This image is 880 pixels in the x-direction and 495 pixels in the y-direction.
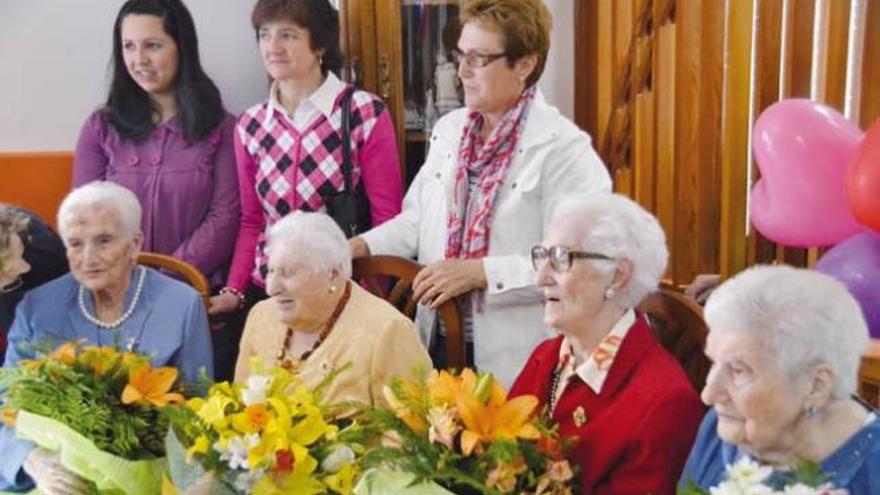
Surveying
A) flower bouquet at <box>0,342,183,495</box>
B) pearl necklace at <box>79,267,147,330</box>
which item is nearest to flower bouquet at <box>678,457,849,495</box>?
flower bouquet at <box>0,342,183,495</box>

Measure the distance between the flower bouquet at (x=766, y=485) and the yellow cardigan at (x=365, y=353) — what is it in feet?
2.57

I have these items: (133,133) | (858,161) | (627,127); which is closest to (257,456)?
(858,161)

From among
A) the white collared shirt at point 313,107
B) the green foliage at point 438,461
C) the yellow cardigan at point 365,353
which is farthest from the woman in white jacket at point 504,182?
the green foliage at point 438,461

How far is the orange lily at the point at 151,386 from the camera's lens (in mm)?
1757

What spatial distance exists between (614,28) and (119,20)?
1.60m

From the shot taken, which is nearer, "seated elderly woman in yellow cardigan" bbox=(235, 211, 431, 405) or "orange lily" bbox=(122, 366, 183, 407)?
"orange lily" bbox=(122, 366, 183, 407)

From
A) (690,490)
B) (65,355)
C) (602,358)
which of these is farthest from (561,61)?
(690,490)

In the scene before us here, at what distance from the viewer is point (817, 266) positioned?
206 centimetres

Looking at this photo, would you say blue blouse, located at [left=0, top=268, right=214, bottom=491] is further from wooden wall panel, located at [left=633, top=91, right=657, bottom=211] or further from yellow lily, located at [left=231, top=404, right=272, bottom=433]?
wooden wall panel, located at [left=633, top=91, right=657, bottom=211]

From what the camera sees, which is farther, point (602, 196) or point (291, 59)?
point (291, 59)

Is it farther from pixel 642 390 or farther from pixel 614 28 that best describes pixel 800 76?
pixel 642 390

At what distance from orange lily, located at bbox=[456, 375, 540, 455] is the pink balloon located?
0.91 m

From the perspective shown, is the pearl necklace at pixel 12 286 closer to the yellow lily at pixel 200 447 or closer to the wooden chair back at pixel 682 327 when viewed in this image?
the yellow lily at pixel 200 447

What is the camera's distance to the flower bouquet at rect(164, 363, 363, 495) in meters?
1.52
